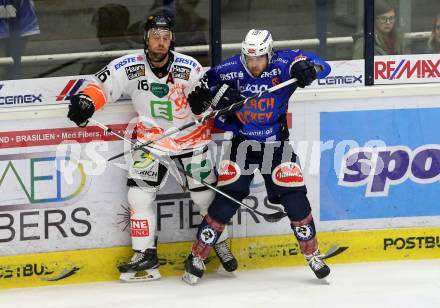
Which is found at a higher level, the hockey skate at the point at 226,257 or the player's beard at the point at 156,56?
the player's beard at the point at 156,56

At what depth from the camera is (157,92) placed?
21.5ft

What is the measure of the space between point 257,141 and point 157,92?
60 cm

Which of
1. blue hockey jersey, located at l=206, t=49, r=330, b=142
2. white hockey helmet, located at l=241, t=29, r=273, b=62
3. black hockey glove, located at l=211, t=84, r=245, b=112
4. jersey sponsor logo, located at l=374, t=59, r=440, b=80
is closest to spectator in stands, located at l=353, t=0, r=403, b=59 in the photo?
jersey sponsor logo, located at l=374, t=59, r=440, b=80

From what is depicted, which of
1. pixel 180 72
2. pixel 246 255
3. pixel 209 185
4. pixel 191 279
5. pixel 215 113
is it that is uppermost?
pixel 180 72

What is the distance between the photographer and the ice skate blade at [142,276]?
6.69 meters

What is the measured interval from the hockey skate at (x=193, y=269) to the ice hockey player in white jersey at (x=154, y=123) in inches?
6.5

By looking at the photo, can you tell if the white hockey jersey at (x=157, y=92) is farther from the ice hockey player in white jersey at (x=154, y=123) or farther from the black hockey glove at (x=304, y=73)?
the black hockey glove at (x=304, y=73)

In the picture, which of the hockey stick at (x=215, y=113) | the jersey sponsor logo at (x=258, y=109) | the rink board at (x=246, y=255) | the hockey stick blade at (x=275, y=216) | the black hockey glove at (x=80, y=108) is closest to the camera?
the black hockey glove at (x=80, y=108)

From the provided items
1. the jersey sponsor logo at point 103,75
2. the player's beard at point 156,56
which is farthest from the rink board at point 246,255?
the player's beard at point 156,56

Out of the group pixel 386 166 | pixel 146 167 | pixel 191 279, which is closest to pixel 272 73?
pixel 146 167

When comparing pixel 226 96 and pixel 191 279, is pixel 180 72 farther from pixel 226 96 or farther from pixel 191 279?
pixel 191 279

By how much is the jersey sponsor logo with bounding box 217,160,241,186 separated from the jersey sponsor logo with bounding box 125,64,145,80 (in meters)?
0.67

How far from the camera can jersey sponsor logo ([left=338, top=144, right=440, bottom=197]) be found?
23.0 ft

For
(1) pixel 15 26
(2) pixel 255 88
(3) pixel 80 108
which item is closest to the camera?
(3) pixel 80 108
